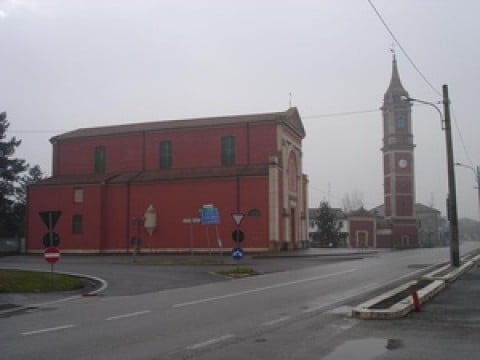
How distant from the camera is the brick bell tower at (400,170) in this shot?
8712cm

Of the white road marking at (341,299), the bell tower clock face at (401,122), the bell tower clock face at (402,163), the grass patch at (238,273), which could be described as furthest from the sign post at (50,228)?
the bell tower clock face at (402,163)

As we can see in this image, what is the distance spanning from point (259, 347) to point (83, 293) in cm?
1134

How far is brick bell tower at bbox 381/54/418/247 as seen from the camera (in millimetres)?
87125

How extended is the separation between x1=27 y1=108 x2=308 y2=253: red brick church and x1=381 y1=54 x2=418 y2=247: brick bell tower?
33.9 meters

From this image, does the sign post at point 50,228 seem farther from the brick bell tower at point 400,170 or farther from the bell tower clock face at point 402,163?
the bell tower clock face at point 402,163

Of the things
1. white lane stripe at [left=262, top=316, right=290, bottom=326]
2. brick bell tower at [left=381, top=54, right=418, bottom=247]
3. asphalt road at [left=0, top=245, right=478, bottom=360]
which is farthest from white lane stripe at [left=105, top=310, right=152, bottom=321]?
brick bell tower at [left=381, top=54, right=418, bottom=247]

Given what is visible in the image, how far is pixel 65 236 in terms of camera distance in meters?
52.3

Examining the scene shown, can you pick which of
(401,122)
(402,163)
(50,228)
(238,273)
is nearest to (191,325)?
(50,228)

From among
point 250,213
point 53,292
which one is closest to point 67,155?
point 250,213

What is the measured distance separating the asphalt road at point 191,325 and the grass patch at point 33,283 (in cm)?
268

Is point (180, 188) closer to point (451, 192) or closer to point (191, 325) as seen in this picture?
point (451, 192)

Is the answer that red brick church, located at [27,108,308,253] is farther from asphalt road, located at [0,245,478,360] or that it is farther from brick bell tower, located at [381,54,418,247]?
brick bell tower, located at [381,54,418,247]

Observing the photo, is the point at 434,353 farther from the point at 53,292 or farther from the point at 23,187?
the point at 23,187

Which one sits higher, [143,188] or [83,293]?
[143,188]
